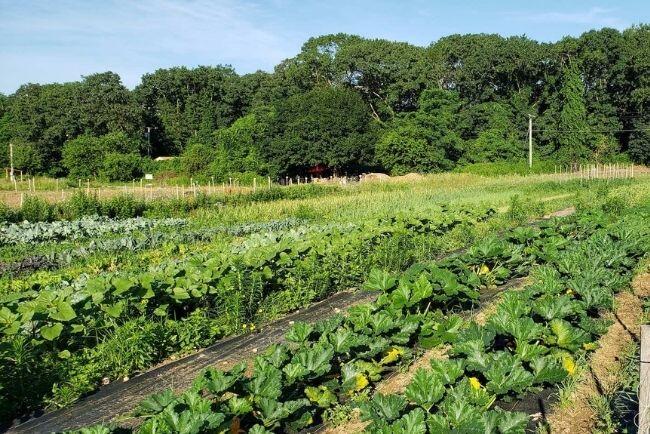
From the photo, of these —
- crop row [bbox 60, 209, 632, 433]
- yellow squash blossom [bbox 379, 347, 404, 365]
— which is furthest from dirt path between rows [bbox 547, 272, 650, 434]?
yellow squash blossom [bbox 379, 347, 404, 365]

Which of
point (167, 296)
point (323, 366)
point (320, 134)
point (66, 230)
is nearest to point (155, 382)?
point (167, 296)

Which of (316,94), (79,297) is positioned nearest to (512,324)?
(79,297)

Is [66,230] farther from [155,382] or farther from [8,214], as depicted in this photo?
[155,382]

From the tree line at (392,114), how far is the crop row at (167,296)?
39997 millimetres

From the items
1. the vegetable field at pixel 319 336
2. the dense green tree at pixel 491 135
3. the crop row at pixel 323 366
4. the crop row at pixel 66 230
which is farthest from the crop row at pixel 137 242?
the dense green tree at pixel 491 135

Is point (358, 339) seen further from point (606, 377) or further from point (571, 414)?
point (606, 377)

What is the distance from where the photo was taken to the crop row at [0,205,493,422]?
17.8 feet

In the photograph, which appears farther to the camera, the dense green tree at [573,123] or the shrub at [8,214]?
the dense green tree at [573,123]

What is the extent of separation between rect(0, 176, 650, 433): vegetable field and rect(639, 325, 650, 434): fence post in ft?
2.22

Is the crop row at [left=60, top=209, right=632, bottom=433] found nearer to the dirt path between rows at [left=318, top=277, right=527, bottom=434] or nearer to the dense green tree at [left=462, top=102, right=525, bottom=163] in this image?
the dirt path between rows at [left=318, top=277, right=527, bottom=434]

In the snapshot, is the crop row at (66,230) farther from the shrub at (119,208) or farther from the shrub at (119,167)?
the shrub at (119,167)

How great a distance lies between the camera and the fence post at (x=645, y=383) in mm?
3278

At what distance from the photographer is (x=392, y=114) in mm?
56938

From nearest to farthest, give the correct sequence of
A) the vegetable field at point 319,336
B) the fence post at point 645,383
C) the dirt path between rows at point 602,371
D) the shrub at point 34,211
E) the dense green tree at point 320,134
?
1. the fence post at point 645,383
2. the vegetable field at point 319,336
3. the dirt path between rows at point 602,371
4. the shrub at point 34,211
5. the dense green tree at point 320,134
